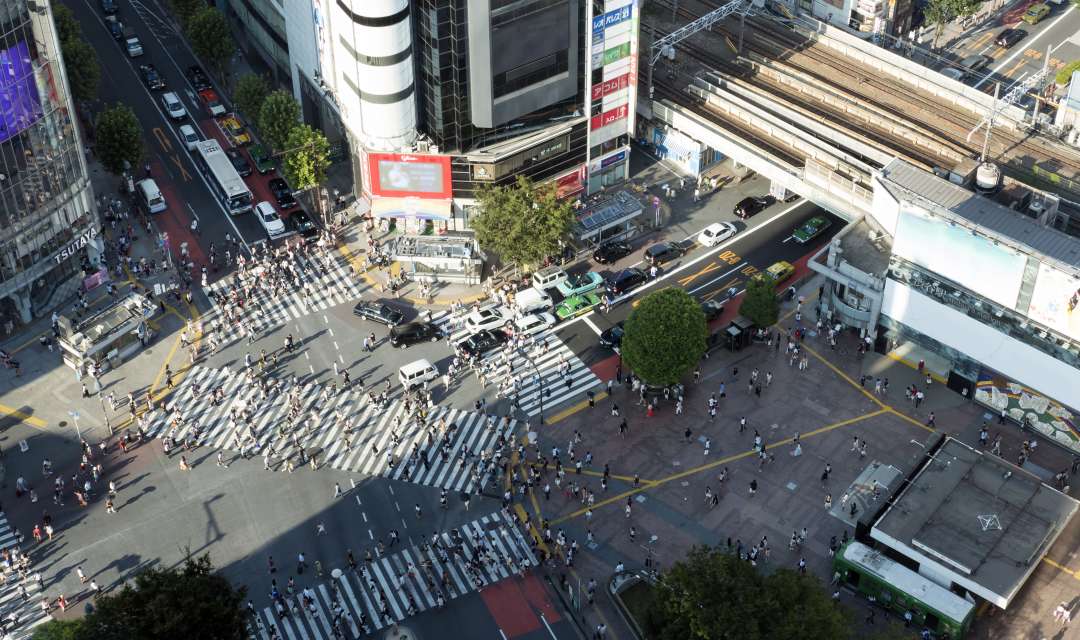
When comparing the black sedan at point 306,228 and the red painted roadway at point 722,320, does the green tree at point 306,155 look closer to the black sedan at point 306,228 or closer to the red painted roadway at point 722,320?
the black sedan at point 306,228

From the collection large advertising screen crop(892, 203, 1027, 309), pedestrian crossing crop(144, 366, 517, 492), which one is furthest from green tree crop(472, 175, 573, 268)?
large advertising screen crop(892, 203, 1027, 309)

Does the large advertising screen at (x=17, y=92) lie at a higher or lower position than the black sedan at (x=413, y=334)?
higher

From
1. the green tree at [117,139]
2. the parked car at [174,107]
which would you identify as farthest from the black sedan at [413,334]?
the parked car at [174,107]

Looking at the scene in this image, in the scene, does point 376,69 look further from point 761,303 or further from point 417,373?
point 761,303

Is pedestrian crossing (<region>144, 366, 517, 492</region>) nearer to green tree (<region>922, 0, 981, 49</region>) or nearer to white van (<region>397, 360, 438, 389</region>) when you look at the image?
white van (<region>397, 360, 438, 389</region>)

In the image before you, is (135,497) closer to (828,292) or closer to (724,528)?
(724,528)
